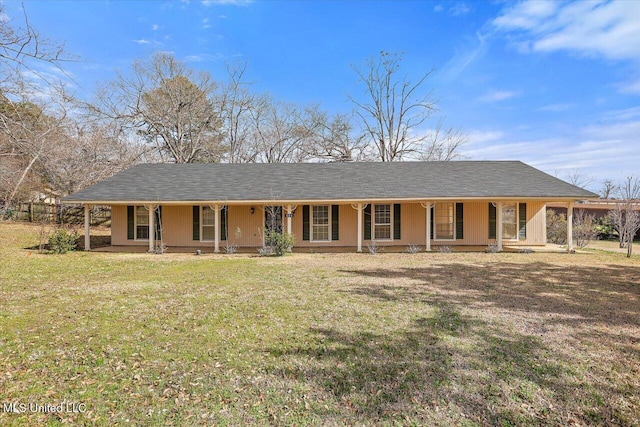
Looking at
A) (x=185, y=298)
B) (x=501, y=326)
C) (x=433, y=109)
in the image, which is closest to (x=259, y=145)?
(x=433, y=109)

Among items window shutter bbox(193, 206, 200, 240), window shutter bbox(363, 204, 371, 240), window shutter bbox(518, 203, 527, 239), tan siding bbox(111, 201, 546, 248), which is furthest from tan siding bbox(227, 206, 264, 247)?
window shutter bbox(518, 203, 527, 239)

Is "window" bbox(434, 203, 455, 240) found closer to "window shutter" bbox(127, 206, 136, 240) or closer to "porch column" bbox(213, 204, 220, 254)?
"porch column" bbox(213, 204, 220, 254)

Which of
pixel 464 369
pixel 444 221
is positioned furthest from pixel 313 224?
pixel 464 369

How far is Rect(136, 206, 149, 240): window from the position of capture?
15.5m

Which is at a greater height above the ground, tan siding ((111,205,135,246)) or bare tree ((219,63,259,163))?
bare tree ((219,63,259,163))

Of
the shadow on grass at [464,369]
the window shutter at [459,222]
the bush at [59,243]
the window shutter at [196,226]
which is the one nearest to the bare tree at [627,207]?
the window shutter at [459,222]

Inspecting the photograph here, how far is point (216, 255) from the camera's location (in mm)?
13227

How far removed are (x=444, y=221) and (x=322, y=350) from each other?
1242cm

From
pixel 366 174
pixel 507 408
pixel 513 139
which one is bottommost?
pixel 507 408

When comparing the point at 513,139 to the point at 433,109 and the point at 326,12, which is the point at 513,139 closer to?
the point at 433,109

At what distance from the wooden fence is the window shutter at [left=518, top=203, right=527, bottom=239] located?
79.6 feet

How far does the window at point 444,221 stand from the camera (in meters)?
15.1

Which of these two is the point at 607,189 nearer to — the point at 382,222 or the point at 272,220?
the point at 382,222

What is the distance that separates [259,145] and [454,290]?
87.9 feet
